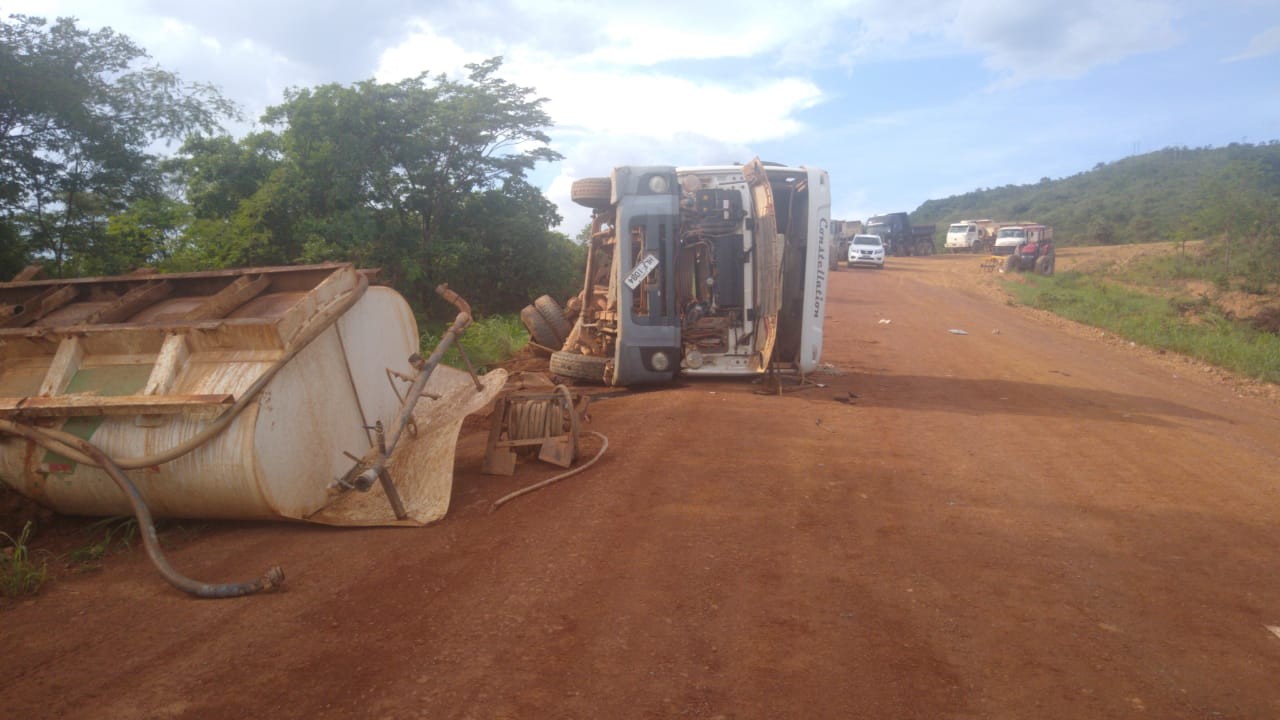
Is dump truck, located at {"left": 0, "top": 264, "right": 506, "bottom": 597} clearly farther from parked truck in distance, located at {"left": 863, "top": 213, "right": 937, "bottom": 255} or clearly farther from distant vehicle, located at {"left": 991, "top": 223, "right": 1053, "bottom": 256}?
parked truck in distance, located at {"left": 863, "top": 213, "right": 937, "bottom": 255}

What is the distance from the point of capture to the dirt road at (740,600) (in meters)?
3.05

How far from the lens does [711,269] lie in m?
9.30

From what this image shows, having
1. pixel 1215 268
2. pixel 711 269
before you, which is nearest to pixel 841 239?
pixel 1215 268

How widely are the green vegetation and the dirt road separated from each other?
11 cm

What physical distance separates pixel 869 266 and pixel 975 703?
32511 millimetres

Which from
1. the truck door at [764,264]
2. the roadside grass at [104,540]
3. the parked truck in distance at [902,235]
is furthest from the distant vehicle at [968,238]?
the roadside grass at [104,540]

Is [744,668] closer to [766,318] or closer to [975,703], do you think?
[975,703]

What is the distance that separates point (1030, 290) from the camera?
82.0 feet

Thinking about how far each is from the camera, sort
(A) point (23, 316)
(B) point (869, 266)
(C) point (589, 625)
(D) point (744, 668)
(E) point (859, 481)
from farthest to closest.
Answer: (B) point (869, 266)
(E) point (859, 481)
(A) point (23, 316)
(C) point (589, 625)
(D) point (744, 668)

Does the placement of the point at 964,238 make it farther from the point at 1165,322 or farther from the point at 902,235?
the point at 1165,322

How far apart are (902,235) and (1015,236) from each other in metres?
8.40

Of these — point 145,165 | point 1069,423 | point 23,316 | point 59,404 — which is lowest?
point 1069,423

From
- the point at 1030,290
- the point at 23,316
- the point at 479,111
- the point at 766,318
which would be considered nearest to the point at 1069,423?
the point at 766,318

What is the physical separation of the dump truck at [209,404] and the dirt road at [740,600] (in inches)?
12.4
